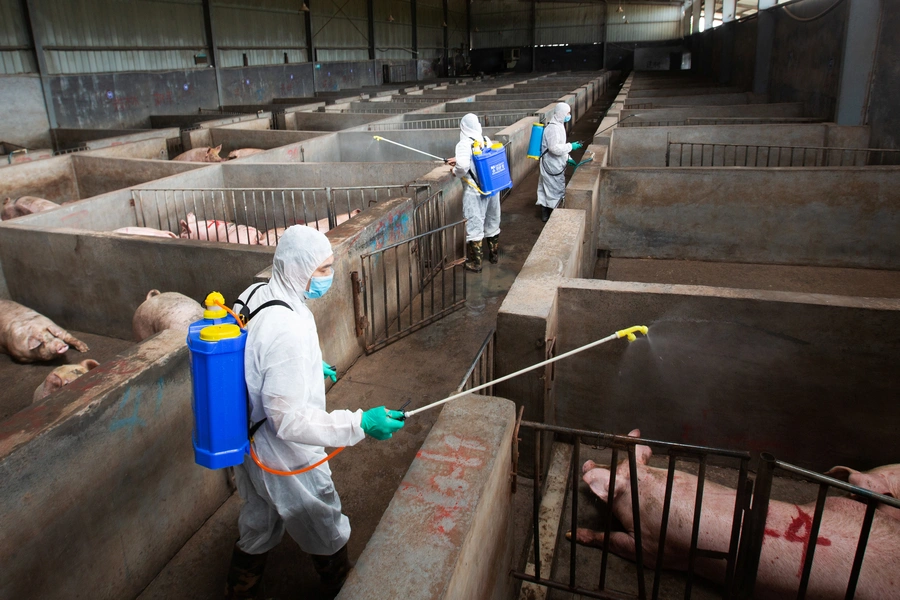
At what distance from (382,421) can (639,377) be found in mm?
2692

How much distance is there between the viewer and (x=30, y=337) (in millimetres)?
6191

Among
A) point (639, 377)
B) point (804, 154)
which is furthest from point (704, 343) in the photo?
point (804, 154)

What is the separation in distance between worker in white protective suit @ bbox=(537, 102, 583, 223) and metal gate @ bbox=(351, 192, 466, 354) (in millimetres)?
1928

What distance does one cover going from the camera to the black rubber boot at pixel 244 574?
3.32 metres

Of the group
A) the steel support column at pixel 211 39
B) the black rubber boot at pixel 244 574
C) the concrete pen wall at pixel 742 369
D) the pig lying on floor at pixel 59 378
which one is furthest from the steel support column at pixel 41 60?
the black rubber boot at pixel 244 574

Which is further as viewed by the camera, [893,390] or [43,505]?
Answer: [893,390]

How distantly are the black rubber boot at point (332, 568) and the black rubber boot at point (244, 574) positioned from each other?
0.98 feet

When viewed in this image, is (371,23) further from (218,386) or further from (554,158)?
(218,386)

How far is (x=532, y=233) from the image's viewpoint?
10.0 m

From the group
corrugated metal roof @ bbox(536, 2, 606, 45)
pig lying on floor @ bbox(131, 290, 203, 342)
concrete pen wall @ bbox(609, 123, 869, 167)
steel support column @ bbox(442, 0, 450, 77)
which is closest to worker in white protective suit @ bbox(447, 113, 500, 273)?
pig lying on floor @ bbox(131, 290, 203, 342)

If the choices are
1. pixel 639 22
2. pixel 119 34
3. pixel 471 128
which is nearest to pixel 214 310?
pixel 471 128

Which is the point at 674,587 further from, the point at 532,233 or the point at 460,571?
the point at 532,233

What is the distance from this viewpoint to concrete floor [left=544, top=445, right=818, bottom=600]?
385 cm

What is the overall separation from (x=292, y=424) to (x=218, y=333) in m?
0.56
